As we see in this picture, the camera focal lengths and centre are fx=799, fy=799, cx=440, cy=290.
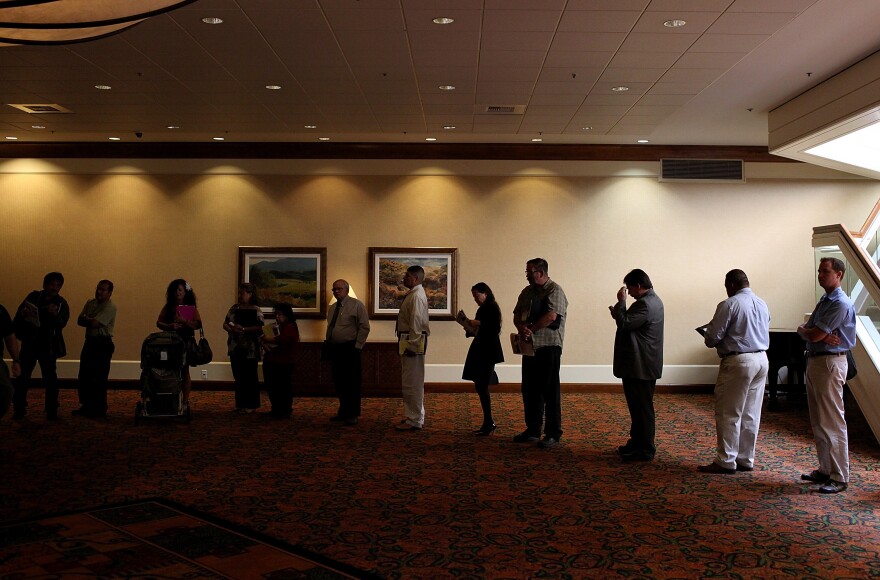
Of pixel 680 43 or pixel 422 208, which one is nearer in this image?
pixel 680 43

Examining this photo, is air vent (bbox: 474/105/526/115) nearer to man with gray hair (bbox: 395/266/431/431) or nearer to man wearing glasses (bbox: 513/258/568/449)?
man with gray hair (bbox: 395/266/431/431)

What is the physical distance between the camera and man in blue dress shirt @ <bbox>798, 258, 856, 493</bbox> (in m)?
6.24

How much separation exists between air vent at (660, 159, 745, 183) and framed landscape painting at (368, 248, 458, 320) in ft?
12.3

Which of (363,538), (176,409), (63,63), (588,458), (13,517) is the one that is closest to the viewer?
(363,538)

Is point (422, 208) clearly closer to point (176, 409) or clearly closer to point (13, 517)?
point (176, 409)

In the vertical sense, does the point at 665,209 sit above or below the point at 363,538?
above


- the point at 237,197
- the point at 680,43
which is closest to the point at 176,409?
the point at 237,197

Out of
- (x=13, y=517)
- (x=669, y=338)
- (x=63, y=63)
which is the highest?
(x=63, y=63)

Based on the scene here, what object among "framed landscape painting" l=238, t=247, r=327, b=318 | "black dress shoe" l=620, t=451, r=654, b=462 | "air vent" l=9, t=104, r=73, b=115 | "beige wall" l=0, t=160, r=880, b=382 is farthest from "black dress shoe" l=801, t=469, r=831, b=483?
"air vent" l=9, t=104, r=73, b=115

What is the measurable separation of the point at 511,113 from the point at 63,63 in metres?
5.49

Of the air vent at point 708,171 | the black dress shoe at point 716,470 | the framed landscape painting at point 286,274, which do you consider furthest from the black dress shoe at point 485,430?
the air vent at point 708,171

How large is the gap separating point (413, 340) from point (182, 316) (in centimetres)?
288

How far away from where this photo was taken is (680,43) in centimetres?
773

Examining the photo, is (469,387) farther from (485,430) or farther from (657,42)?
(657,42)
